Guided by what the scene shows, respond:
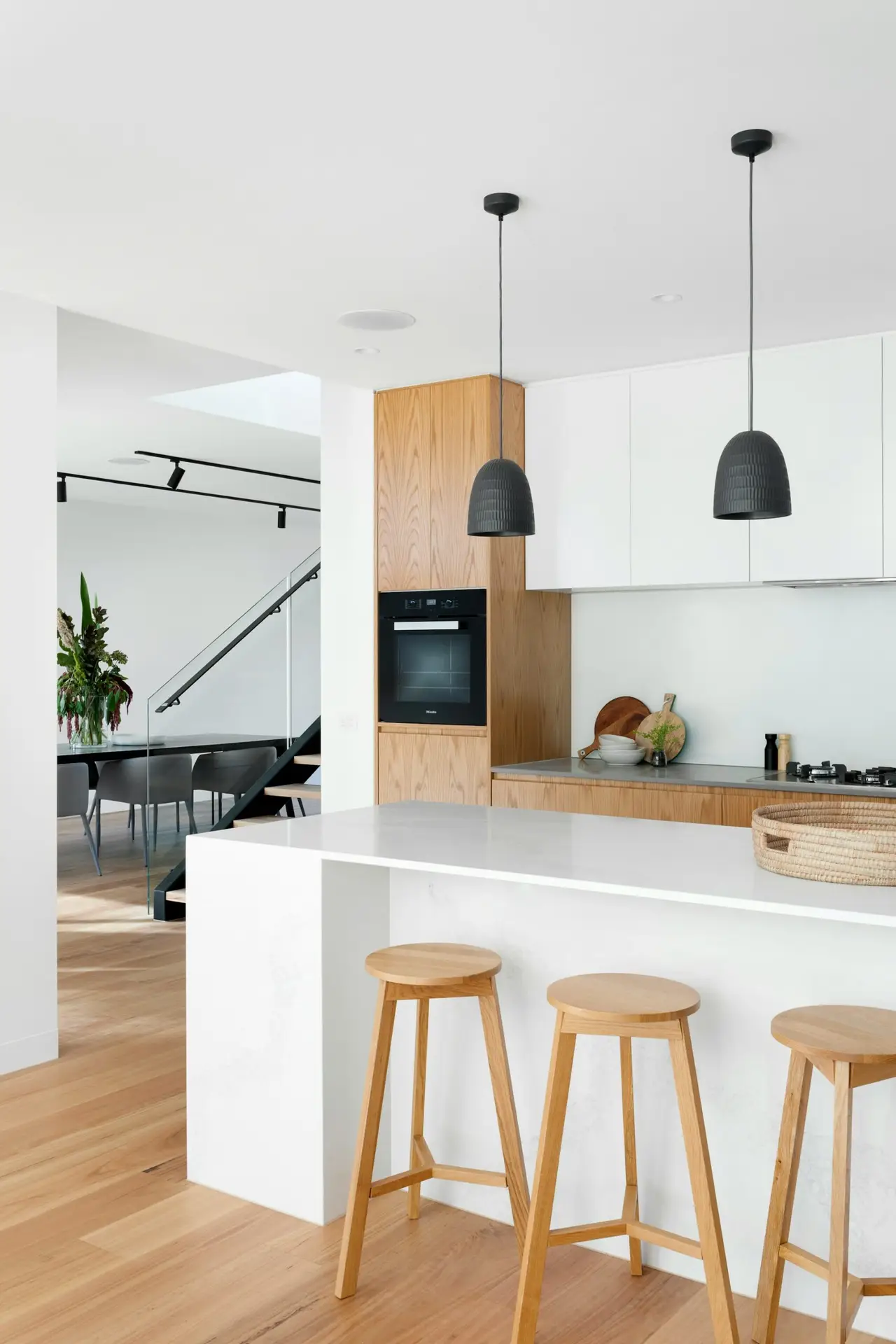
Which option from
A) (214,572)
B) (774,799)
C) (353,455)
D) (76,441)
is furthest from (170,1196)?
(214,572)

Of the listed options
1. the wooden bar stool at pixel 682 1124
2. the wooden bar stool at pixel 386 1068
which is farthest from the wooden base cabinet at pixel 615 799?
the wooden bar stool at pixel 682 1124

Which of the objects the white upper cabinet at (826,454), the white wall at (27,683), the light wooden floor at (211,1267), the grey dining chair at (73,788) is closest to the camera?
the light wooden floor at (211,1267)

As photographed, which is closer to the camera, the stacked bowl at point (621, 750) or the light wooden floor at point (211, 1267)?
the light wooden floor at point (211, 1267)

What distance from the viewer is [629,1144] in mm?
2566

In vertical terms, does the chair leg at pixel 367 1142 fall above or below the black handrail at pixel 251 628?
below

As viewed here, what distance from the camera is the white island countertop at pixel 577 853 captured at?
216 cm

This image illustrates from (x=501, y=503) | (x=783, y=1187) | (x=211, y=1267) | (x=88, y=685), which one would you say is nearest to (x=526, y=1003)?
(x=783, y=1187)

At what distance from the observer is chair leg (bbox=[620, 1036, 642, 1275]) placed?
2.52m

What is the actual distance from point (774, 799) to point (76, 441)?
15.4 ft

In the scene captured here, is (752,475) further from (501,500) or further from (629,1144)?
(629,1144)

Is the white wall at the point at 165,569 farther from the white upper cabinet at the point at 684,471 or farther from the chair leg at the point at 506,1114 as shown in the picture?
the chair leg at the point at 506,1114

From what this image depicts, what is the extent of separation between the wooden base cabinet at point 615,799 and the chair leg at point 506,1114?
1.73m

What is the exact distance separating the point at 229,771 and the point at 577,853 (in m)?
4.09

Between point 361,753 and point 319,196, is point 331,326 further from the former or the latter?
point 361,753
